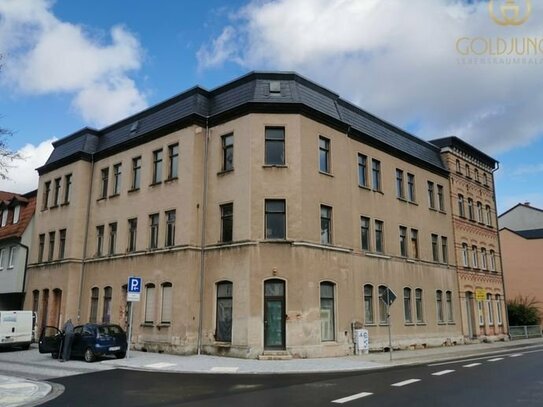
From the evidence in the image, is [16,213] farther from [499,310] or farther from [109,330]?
[499,310]

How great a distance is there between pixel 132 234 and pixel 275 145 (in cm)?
974

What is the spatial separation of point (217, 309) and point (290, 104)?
974cm

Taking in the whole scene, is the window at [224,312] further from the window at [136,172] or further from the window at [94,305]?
the window at [94,305]

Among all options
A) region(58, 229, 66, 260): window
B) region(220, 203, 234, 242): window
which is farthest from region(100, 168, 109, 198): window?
region(220, 203, 234, 242): window

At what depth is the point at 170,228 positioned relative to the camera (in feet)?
78.9

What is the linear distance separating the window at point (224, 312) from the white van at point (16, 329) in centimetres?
1169

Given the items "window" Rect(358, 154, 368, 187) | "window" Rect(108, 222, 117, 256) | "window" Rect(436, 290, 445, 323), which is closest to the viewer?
"window" Rect(358, 154, 368, 187)

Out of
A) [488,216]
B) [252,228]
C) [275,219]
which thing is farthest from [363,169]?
[488,216]

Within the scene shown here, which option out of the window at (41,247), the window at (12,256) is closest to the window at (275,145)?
the window at (41,247)

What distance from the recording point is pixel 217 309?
2158 cm

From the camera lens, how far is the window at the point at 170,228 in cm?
2373

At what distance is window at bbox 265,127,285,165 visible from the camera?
22.2m

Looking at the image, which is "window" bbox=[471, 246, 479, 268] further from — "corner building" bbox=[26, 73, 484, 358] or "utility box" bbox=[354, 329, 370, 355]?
"utility box" bbox=[354, 329, 370, 355]

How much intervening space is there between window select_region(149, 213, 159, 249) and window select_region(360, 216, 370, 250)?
34.4 feet
